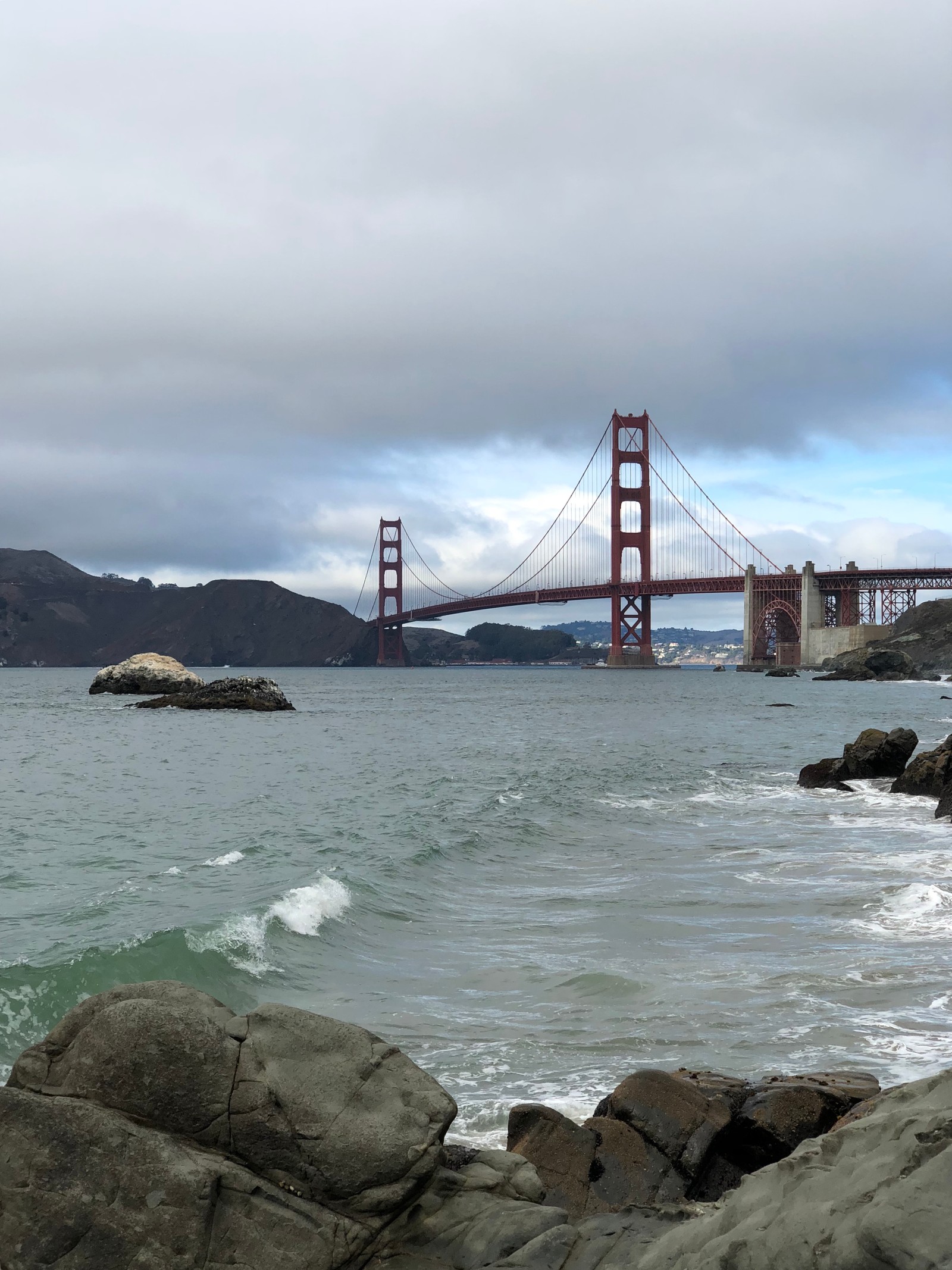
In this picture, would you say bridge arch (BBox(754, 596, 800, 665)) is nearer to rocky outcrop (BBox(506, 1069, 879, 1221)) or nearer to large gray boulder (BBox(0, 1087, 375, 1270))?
rocky outcrop (BBox(506, 1069, 879, 1221))

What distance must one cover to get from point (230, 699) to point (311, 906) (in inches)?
1434

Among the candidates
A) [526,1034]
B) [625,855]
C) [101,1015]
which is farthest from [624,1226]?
[625,855]

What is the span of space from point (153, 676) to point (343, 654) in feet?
253

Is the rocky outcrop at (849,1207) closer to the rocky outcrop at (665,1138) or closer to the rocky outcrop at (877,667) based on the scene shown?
the rocky outcrop at (665,1138)

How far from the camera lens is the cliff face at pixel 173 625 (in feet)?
462

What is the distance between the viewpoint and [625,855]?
12.0 m

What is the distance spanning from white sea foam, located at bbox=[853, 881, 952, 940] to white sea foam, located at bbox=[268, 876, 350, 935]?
4369mm

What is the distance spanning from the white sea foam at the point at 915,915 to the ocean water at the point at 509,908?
0.04 m

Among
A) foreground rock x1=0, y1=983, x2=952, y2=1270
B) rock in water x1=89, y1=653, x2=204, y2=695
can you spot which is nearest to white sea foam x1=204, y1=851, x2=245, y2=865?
foreground rock x1=0, y1=983, x2=952, y2=1270

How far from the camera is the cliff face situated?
141m

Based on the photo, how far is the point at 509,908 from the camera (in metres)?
9.49

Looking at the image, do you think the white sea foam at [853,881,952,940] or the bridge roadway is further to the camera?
the bridge roadway

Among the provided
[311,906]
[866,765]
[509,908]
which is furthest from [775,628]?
[311,906]

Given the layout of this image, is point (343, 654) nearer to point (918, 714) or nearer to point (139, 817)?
point (918, 714)
